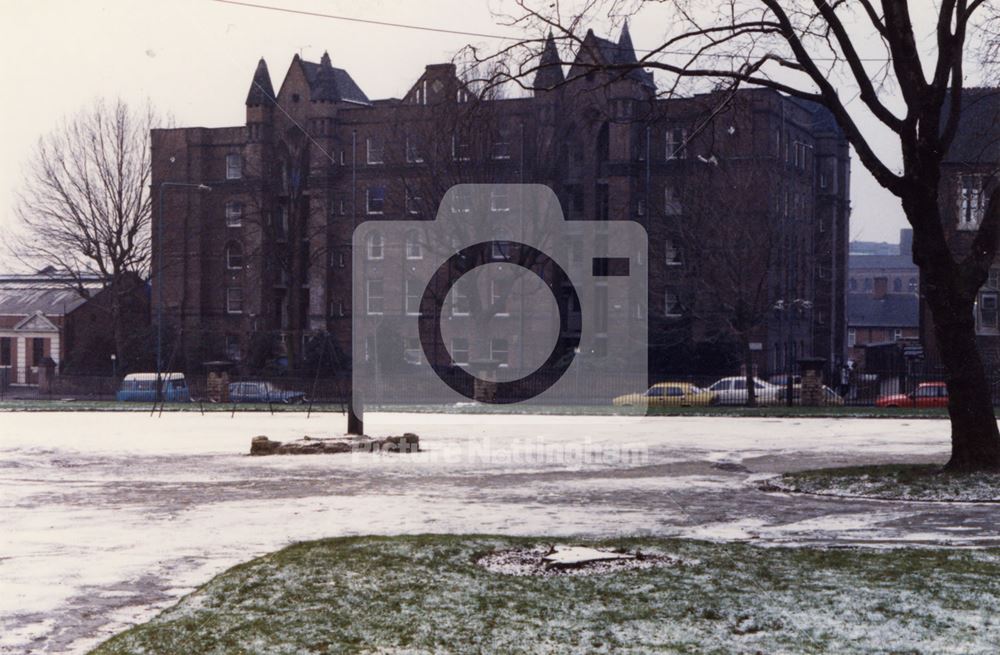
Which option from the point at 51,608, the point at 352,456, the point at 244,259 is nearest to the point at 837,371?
the point at 352,456

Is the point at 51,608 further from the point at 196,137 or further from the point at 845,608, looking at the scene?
the point at 196,137

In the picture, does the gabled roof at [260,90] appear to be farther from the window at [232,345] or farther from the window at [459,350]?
the window at [459,350]

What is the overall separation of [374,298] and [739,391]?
2771 cm

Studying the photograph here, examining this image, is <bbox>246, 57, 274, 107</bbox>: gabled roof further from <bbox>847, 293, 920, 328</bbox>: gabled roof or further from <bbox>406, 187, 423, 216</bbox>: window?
<bbox>847, 293, 920, 328</bbox>: gabled roof

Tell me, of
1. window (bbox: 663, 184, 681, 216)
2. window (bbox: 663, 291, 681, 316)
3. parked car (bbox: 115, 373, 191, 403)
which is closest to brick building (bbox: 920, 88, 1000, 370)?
window (bbox: 663, 291, 681, 316)

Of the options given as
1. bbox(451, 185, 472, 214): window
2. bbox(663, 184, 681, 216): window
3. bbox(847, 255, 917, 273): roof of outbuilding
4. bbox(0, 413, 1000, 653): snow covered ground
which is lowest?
bbox(0, 413, 1000, 653): snow covered ground

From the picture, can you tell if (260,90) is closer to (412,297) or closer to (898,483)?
(412,297)

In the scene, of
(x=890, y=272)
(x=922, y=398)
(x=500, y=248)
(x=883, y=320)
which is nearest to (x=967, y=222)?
(x=922, y=398)

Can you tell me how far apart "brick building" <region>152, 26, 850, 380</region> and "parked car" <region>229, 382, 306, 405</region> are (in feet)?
33.5

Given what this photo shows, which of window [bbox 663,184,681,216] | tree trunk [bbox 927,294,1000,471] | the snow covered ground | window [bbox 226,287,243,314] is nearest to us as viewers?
the snow covered ground

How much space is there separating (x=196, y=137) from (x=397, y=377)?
32.2 m

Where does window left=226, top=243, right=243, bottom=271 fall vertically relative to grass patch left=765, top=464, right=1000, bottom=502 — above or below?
above

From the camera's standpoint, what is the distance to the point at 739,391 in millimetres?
47969

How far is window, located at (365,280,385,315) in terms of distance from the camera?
69.9 metres
